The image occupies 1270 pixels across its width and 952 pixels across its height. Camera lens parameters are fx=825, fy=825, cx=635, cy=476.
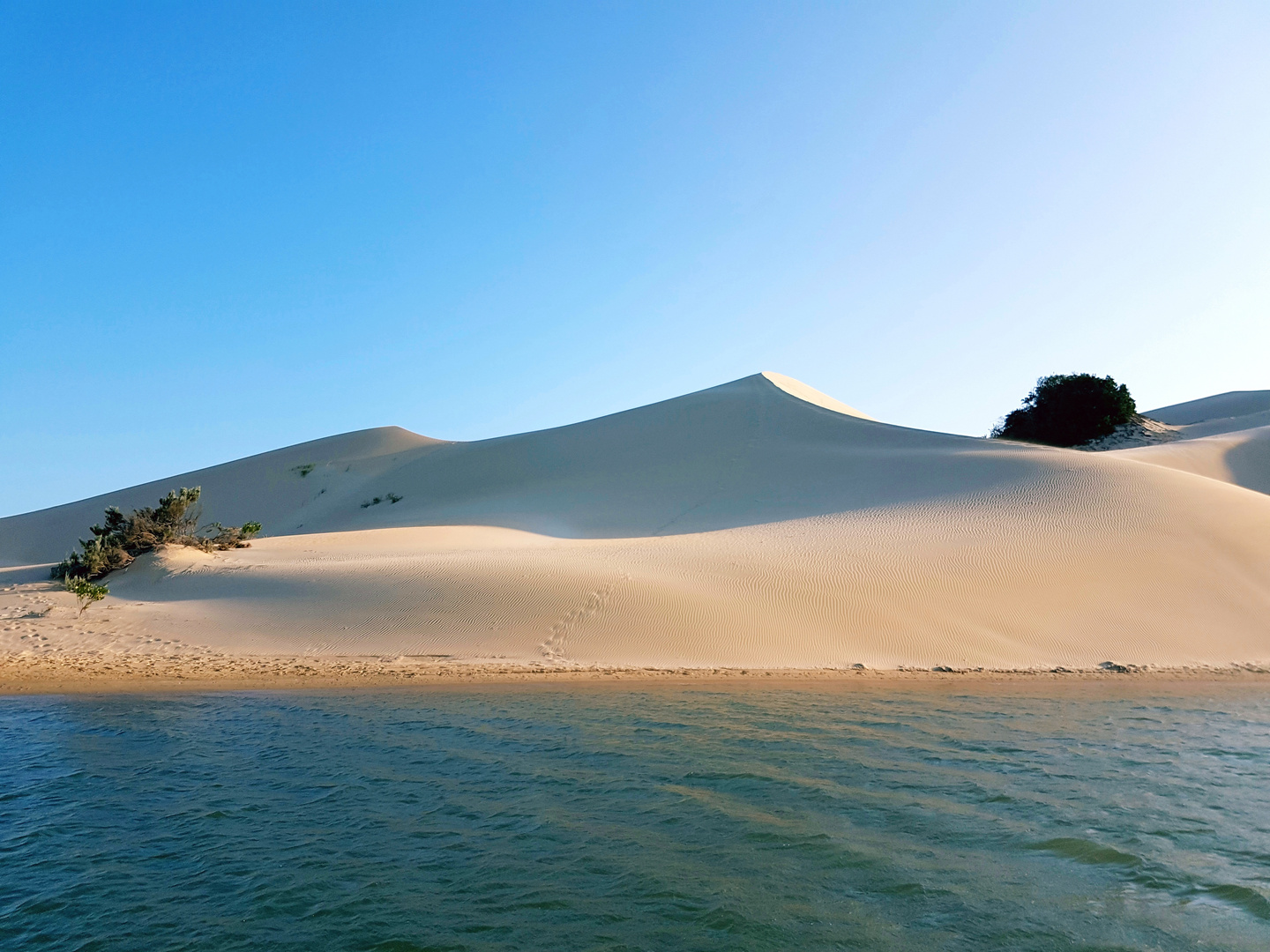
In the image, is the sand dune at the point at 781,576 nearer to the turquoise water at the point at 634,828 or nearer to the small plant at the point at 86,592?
the small plant at the point at 86,592

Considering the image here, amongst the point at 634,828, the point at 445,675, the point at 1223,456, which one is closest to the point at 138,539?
the point at 445,675

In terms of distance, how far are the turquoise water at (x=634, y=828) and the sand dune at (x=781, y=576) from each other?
2.93m

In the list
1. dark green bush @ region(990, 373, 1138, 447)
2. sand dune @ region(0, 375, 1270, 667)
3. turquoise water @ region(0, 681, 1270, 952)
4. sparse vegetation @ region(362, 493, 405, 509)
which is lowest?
turquoise water @ region(0, 681, 1270, 952)

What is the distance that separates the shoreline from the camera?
10.6 m

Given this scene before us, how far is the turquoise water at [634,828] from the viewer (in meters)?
4.38

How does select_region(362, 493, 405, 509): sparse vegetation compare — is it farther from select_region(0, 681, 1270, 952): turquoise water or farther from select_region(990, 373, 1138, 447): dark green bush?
select_region(990, 373, 1138, 447): dark green bush

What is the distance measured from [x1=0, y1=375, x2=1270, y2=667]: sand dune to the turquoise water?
9.62ft

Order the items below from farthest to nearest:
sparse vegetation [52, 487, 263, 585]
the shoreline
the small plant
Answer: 1. sparse vegetation [52, 487, 263, 585]
2. the small plant
3. the shoreline

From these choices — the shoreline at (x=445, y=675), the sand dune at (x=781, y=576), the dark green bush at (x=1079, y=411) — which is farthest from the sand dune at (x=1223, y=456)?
the shoreline at (x=445, y=675)

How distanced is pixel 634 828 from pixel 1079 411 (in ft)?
110

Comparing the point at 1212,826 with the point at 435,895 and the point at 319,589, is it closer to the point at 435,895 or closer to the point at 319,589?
the point at 435,895

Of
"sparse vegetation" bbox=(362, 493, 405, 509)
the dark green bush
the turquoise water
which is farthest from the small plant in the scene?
the dark green bush

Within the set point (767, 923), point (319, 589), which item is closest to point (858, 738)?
point (767, 923)

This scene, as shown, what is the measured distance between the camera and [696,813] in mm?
5977
